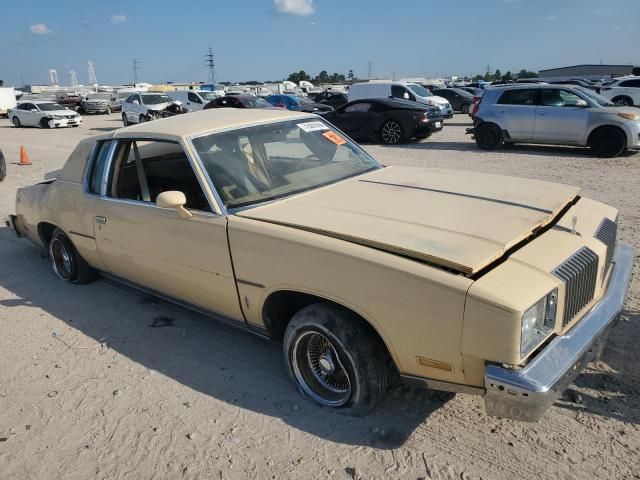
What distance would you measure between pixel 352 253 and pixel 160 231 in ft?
5.37

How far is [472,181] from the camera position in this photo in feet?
12.5

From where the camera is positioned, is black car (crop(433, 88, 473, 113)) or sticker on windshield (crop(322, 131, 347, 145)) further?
black car (crop(433, 88, 473, 113))

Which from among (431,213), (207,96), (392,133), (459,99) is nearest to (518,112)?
(392,133)

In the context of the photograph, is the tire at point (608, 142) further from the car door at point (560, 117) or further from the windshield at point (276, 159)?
the windshield at point (276, 159)

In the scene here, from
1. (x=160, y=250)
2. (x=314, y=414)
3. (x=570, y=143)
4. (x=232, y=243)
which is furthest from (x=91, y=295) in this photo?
(x=570, y=143)

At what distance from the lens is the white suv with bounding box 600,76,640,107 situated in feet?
63.0

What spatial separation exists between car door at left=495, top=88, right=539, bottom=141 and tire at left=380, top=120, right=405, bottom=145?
2.94m

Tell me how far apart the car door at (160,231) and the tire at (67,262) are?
652 millimetres

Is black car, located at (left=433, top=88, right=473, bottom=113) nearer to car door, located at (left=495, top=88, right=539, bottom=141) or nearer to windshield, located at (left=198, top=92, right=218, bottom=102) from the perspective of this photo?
windshield, located at (left=198, top=92, right=218, bottom=102)

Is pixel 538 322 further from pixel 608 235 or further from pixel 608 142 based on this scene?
pixel 608 142

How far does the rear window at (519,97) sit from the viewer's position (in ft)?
39.7

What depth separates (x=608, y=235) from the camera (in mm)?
3088

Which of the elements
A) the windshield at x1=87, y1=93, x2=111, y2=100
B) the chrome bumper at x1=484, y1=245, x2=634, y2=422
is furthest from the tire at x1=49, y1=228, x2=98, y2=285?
the windshield at x1=87, y1=93, x2=111, y2=100

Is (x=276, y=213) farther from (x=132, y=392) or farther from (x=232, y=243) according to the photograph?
(x=132, y=392)
